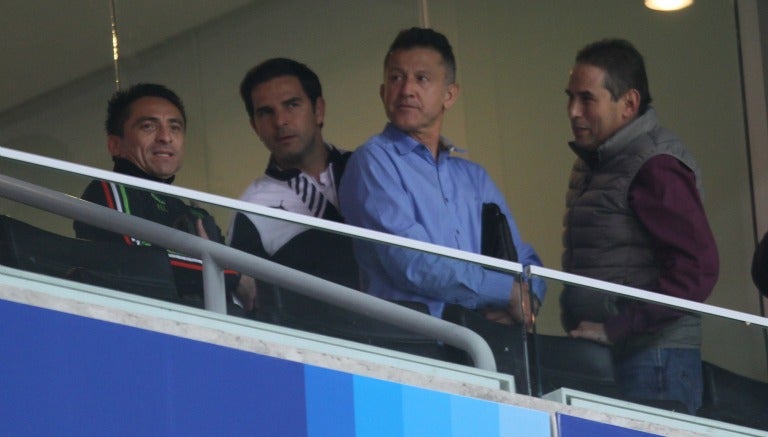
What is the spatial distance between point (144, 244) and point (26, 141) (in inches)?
153

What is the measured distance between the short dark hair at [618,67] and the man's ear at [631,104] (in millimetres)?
12

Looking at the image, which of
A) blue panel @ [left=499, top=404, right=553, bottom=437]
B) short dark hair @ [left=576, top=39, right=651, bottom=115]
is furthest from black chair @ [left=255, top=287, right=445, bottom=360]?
short dark hair @ [left=576, top=39, right=651, bottom=115]

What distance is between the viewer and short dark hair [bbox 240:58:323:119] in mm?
6836

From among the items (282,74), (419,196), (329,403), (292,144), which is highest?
(282,74)

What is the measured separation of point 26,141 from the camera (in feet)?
28.6

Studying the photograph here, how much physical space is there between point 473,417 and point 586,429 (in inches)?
15.8

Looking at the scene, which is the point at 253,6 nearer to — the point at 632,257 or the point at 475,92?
the point at 475,92

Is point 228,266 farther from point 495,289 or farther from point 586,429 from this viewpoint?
point 586,429

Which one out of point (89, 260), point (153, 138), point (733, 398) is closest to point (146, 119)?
point (153, 138)

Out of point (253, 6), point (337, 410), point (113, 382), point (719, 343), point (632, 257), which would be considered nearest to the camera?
point (113, 382)

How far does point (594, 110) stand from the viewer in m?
6.66

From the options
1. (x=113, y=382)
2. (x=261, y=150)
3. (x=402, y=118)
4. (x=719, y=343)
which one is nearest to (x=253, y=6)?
(x=261, y=150)

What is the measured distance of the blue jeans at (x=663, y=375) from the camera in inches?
226

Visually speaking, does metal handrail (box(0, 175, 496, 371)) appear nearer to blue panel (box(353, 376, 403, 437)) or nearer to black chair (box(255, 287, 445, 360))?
black chair (box(255, 287, 445, 360))
